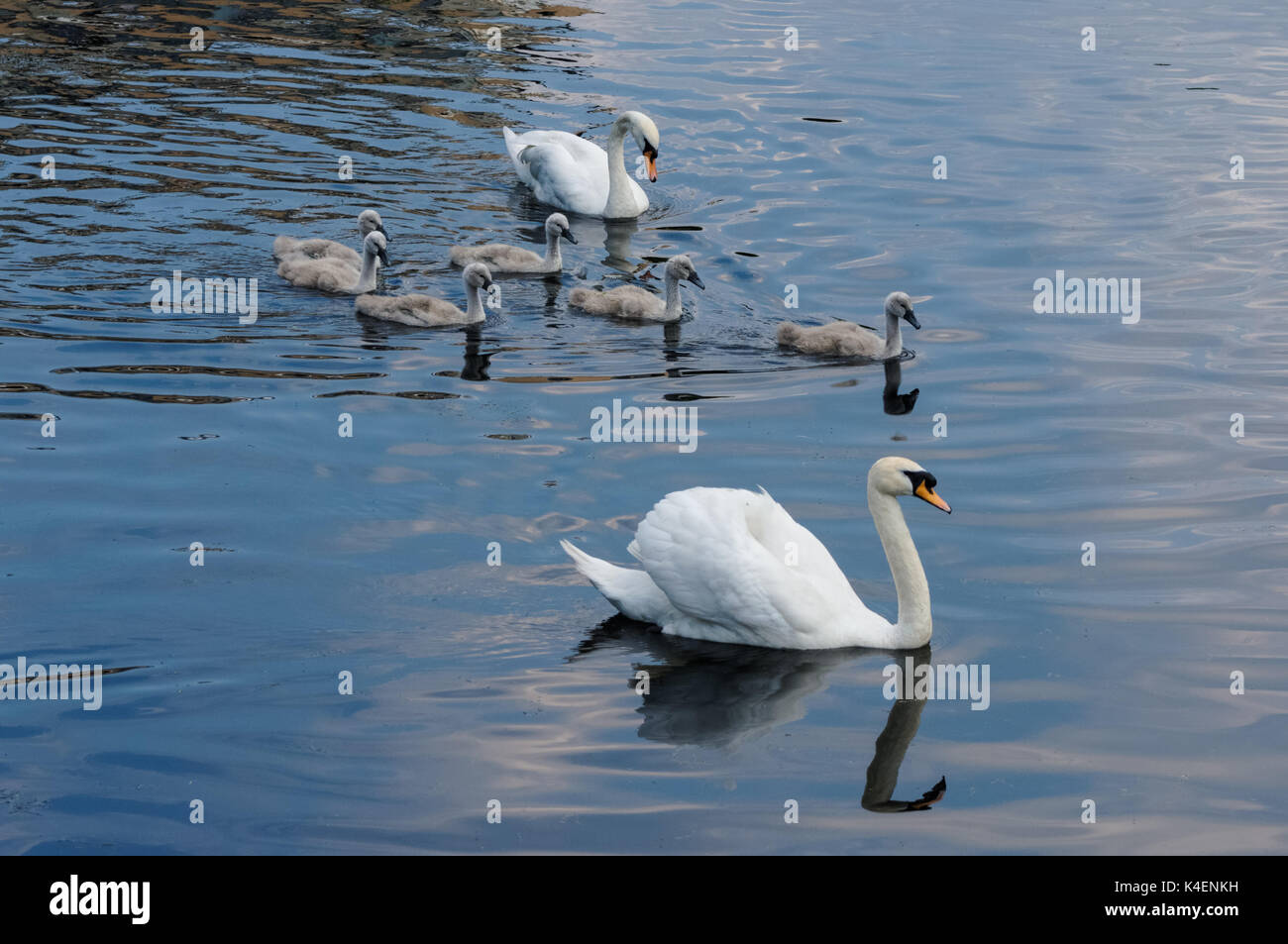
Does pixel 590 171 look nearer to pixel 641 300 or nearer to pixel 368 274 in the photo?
pixel 641 300

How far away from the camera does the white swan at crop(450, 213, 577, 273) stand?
1797cm

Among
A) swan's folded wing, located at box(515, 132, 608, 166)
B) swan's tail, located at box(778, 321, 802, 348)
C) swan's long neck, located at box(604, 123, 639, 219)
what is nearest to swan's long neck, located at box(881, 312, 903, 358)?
swan's tail, located at box(778, 321, 802, 348)

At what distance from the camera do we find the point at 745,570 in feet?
33.8

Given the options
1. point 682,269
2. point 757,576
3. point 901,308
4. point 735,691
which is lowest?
point 735,691

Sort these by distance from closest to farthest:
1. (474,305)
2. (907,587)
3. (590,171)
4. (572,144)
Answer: (907,587) → (474,305) → (590,171) → (572,144)

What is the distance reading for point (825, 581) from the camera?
10.6 meters

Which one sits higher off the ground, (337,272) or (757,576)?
(337,272)

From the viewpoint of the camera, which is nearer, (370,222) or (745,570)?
(745,570)

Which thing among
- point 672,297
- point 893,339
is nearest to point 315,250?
point 672,297

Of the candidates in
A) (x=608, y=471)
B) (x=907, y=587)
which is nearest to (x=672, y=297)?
(x=608, y=471)

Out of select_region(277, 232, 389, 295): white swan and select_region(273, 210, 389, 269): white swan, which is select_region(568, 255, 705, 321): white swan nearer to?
select_region(277, 232, 389, 295): white swan

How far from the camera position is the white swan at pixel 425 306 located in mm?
16656

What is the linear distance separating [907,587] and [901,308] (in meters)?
6.02

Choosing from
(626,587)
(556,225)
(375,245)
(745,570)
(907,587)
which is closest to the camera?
(745,570)
